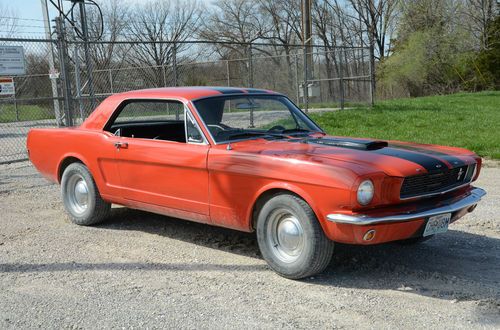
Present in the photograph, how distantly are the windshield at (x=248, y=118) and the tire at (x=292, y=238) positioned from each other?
949 millimetres

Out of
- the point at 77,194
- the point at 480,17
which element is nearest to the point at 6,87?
the point at 77,194

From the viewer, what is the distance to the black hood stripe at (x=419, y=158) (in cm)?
429

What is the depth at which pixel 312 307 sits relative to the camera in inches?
152

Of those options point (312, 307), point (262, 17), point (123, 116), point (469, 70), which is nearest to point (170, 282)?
point (312, 307)

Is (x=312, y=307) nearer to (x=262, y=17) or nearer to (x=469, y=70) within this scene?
(x=469, y=70)

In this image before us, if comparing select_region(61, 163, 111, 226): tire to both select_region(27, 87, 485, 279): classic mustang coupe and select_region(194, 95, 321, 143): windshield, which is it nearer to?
select_region(27, 87, 485, 279): classic mustang coupe

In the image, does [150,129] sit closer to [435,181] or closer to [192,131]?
[192,131]

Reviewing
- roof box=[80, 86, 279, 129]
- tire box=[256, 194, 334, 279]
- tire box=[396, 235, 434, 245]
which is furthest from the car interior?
tire box=[396, 235, 434, 245]

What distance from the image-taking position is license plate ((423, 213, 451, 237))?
421 centimetres

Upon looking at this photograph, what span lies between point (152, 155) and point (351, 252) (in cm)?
202

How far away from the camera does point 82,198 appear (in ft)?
20.6

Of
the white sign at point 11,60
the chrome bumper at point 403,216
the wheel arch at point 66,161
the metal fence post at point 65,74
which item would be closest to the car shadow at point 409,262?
the chrome bumper at point 403,216

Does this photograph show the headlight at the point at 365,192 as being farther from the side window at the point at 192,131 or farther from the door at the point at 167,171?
the side window at the point at 192,131

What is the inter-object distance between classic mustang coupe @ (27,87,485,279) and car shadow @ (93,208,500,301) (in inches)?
10.7
